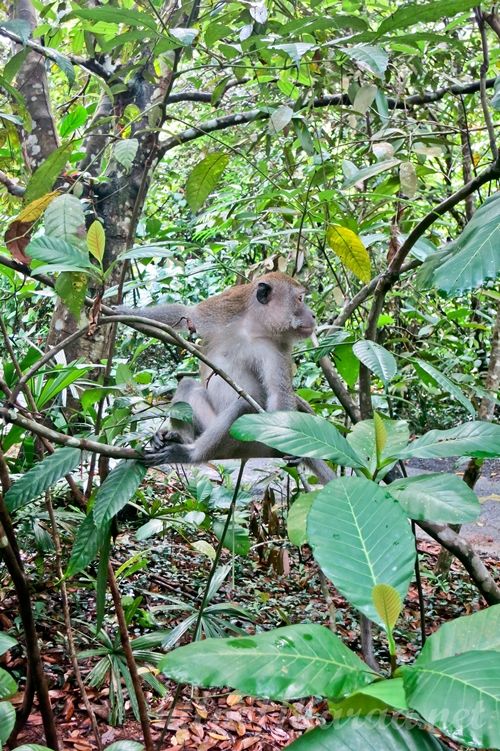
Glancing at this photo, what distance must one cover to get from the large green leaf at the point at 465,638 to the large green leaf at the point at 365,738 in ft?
0.26

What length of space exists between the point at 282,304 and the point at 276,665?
260 centimetres

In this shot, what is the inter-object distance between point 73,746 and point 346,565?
1.98m

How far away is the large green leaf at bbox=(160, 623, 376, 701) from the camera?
0.62m

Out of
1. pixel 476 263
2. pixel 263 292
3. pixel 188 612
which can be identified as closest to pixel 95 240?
pixel 476 263

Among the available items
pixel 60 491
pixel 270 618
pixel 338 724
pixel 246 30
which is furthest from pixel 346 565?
pixel 270 618

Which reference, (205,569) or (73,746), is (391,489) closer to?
(73,746)

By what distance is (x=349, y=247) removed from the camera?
2.14 m

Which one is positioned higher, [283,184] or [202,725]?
[283,184]

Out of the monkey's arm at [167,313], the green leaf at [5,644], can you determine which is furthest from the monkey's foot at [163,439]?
the green leaf at [5,644]

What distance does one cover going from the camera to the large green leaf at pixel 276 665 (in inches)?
24.3

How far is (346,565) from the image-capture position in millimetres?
795

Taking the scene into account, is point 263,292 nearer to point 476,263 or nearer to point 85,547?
point 85,547

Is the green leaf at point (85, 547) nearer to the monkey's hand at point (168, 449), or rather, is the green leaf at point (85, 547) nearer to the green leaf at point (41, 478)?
the green leaf at point (41, 478)

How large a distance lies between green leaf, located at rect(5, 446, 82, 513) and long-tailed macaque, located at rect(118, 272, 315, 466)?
4.02ft
